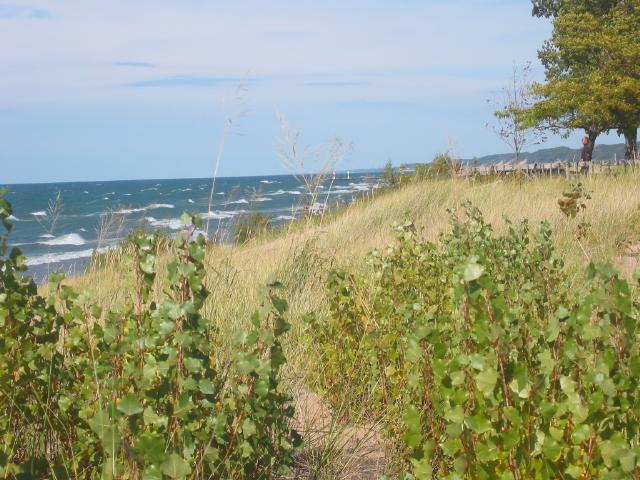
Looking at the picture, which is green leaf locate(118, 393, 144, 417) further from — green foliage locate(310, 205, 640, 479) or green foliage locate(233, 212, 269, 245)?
green foliage locate(233, 212, 269, 245)

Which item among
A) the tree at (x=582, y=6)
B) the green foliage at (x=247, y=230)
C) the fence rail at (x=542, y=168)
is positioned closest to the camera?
the green foliage at (x=247, y=230)

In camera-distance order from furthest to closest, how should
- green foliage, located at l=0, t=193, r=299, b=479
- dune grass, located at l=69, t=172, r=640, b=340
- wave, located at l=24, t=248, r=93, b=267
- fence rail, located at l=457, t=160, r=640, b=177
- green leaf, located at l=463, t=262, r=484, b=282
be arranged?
1. wave, located at l=24, t=248, r=93, b=267
2. fence rail, located at l=457, t=160, r=640, b=177
3. dune grass, located at l=69, t=172, r=640, b=340
4. green foliage, located at l=0, t=193, r=299, b=479
5. green leaf, located at l=463, t=262, r=484, b=282

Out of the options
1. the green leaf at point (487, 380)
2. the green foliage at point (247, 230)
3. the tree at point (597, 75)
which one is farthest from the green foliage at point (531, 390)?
the tree at point (597, 75)

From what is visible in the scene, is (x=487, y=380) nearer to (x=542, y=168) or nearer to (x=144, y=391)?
(x=144, y=391)

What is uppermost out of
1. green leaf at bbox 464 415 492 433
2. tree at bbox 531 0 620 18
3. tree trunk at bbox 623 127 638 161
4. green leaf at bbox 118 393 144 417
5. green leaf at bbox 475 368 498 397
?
tree at bbox 531 0 620 18

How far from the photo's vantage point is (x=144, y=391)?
2199mm

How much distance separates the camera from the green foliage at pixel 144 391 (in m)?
2.06

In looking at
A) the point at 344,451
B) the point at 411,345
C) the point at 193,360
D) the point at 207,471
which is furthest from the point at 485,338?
the point at 344,451

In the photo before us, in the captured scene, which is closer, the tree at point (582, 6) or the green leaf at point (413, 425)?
the green leaf at point (413, 425)

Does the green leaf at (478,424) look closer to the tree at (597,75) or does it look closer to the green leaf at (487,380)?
the green leaf at (487,380)

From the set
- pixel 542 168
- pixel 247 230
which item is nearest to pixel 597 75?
pixel 542 168

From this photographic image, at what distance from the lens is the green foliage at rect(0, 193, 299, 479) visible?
2.06 m

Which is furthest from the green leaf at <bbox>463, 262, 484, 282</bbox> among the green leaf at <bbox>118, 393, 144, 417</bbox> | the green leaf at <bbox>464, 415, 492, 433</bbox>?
the green leaf at <bbox>118, 393, 144, 417</bbox>

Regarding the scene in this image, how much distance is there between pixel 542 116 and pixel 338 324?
86.6 feet
